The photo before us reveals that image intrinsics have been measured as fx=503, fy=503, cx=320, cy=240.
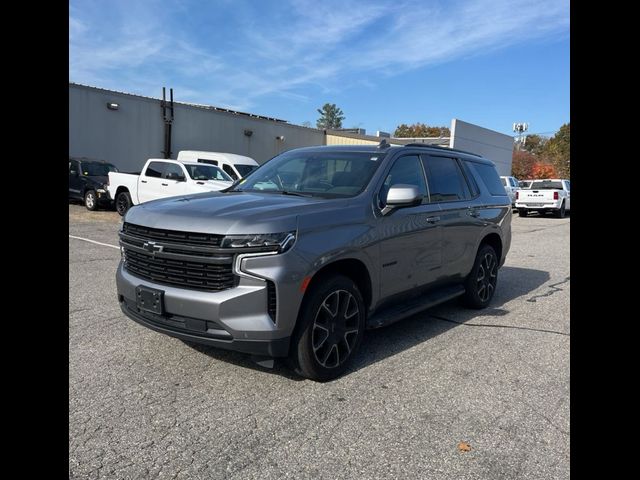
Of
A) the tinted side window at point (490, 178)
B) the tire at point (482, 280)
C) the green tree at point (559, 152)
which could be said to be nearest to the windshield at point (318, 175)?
the tire at point (482, 280)

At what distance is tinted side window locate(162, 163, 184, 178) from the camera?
1430 centimetres

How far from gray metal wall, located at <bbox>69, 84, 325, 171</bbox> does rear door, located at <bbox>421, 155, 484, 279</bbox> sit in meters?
14.0

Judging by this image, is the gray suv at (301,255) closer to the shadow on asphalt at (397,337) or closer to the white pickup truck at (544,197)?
the shadow on asphalt at (397,337)

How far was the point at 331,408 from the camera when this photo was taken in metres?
3.39

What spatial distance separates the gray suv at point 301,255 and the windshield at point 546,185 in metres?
20.3

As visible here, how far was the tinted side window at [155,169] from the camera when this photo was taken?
583 inches

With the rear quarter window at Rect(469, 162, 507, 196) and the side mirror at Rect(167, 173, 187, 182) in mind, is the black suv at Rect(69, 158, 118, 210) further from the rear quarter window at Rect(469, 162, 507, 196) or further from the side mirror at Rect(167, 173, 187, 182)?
the rear quarter window at Rect(469, 162, 507, 196)

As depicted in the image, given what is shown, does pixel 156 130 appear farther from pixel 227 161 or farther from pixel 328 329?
pixel 328 329

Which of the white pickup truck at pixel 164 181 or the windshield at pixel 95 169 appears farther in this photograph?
the windshield at pixel 95 169

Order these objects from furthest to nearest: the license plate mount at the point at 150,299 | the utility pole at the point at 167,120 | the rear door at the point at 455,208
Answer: the utility pole at the point at 167,120, the rear door at the point at 455,208, the license plate mount at the point at 150,299

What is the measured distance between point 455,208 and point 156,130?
1835 cm
